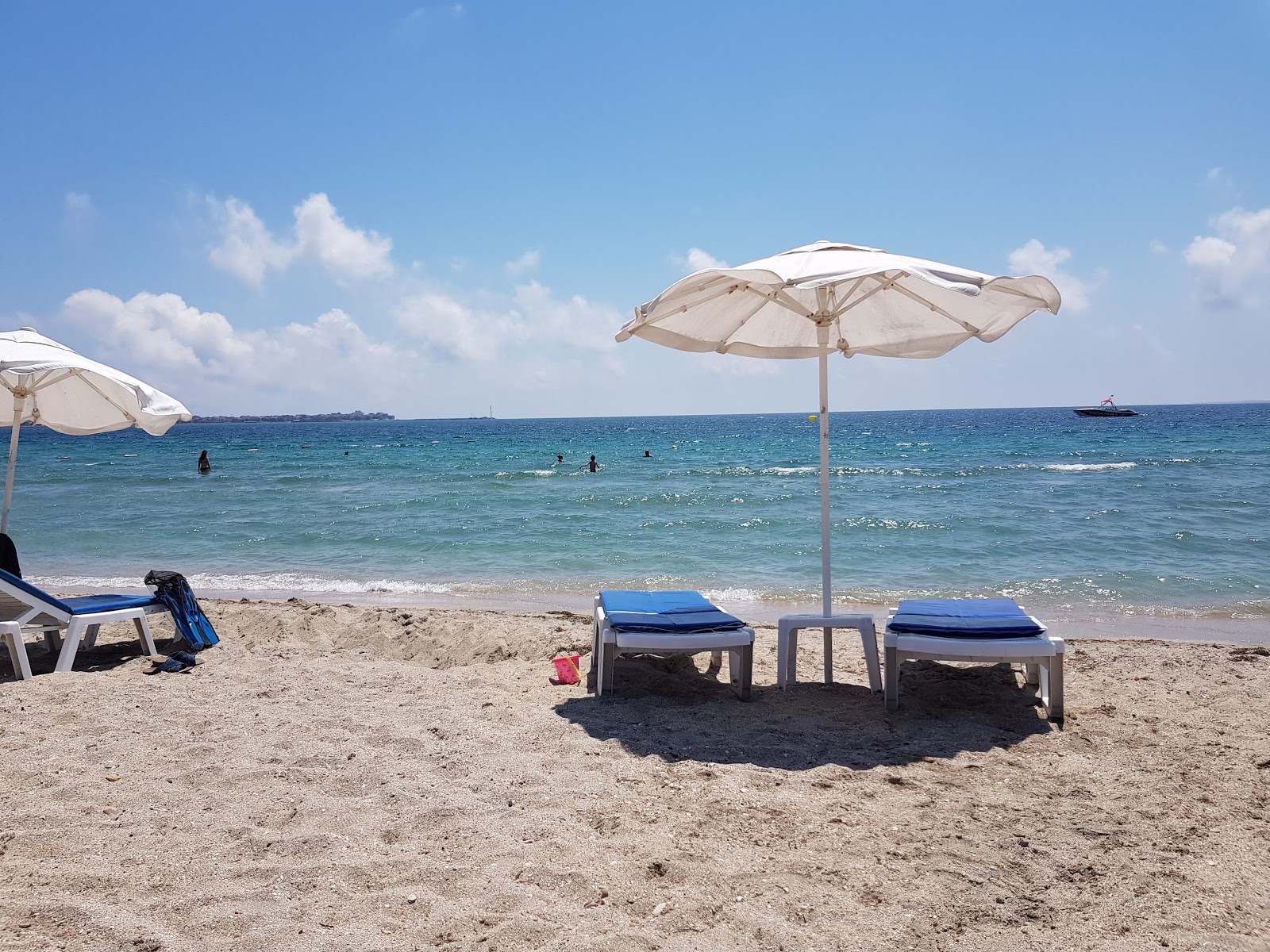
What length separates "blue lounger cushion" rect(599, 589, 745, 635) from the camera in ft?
15.8

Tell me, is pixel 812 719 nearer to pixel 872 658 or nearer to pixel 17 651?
pixel 872 658

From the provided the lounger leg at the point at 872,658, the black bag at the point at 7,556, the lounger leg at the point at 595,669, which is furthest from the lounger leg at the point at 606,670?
the black bag at the point at 7,556

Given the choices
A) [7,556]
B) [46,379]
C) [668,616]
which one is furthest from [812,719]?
[46,379]

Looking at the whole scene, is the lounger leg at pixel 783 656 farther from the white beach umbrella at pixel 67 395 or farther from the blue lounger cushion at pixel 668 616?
the white beach umbrella at pixel 67 395

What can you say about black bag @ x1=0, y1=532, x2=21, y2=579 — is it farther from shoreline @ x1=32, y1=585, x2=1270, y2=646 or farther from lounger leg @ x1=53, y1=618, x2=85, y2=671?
shoreline @ x1=32, y1=585, x2=1270, y2=646

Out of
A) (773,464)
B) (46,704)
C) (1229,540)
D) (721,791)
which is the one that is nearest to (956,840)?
(721,791)

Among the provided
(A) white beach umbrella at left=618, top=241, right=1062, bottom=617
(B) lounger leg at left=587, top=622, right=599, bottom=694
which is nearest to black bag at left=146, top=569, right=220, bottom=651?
(B) lounger leg at left=587, top=622, right=599, bottom=694

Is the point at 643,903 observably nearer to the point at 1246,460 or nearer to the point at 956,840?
the point at 956,840

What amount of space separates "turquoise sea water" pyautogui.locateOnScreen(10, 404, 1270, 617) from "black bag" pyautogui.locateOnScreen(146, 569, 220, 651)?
3.81 m

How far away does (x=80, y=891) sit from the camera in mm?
2662

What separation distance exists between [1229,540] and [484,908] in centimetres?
1294

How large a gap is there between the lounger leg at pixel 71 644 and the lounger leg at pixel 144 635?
0.42m

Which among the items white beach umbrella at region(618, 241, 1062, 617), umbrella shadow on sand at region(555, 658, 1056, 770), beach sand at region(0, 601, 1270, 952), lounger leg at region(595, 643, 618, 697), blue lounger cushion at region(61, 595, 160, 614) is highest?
white beach umbrella at region(618, 241, 1062, 617)

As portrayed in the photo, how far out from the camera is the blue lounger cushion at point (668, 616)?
480 cm
